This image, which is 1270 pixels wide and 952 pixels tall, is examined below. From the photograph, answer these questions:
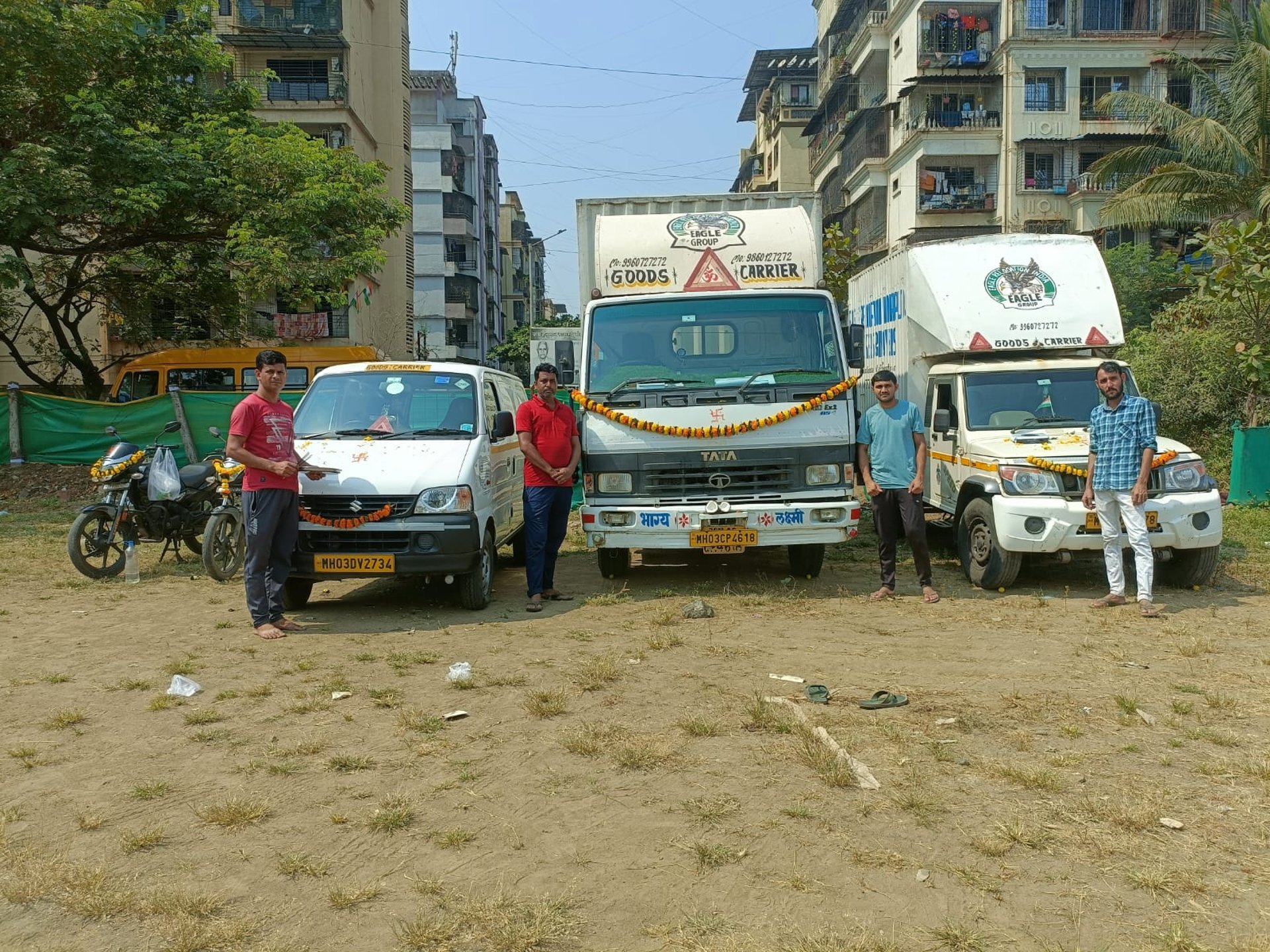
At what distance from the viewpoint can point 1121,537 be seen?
27.9 ft

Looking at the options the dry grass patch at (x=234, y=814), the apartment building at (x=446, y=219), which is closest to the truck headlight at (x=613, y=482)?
the dry grass patch at (x=234, y=814)

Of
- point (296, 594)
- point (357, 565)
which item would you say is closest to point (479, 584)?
point (357, 565)

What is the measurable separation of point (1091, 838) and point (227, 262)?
831 inches

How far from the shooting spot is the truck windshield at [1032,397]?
9.73 m

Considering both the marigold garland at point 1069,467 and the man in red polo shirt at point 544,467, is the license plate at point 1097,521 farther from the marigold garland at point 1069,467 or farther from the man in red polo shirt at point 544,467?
the man in red polo shirt at point 544,467

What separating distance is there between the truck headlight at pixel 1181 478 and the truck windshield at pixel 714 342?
9.01ft

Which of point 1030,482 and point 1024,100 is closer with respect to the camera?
point 1030,482

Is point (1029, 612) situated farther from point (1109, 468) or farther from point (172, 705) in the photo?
point (172, 705)

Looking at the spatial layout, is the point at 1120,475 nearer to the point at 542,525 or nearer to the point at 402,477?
the point at 542,525

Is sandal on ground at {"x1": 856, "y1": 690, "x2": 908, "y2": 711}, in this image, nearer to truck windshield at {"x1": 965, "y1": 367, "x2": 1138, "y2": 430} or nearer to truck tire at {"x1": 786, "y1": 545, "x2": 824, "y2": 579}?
truck tire at {"x1": 786, "y1": 545, "x2": 824, "y2": 579}

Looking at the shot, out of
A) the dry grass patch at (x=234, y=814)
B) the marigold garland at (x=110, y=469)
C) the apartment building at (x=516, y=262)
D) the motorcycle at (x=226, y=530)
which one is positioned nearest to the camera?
the dry grass patch at (x=234, y=814)

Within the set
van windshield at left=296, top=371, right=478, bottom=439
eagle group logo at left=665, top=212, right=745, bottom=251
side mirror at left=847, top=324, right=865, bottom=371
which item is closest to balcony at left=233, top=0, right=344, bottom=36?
eagle group logo at left=665, top=212, right=745, bottom=251

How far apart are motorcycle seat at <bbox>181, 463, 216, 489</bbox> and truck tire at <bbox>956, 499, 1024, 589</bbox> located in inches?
282

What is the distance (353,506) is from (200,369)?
1804 centimetres
